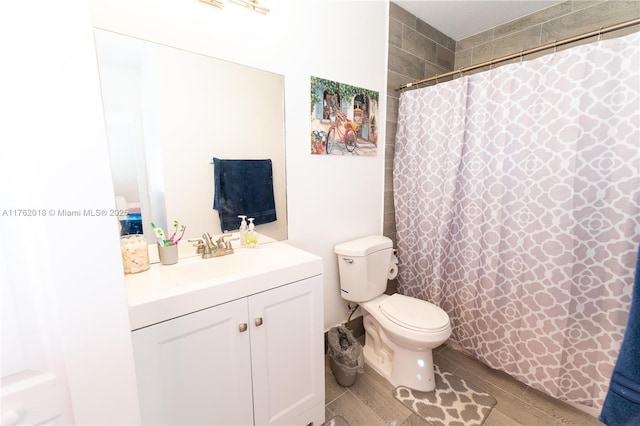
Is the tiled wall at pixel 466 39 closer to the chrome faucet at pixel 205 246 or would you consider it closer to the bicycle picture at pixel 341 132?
the bicycle picture at pixel 341 132

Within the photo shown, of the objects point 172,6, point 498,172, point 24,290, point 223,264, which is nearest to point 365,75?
point 498,172

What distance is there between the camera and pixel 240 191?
1.45 m

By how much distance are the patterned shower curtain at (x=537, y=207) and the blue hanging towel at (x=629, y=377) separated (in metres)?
0.52

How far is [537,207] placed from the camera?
4.75 feet

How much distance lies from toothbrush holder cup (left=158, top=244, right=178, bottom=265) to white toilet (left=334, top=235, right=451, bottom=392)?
0.96 m

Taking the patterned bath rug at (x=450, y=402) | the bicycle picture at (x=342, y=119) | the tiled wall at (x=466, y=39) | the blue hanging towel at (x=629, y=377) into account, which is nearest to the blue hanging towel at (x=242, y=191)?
the bicycle picture at (x=342, y=119)

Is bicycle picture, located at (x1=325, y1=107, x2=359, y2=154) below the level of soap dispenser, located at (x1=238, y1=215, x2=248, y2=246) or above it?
above

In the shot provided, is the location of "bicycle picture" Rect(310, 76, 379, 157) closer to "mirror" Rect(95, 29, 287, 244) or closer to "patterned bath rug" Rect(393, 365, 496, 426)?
"mirror" Rect(95, 29, 287, 244)

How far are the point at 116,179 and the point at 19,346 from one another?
823mm

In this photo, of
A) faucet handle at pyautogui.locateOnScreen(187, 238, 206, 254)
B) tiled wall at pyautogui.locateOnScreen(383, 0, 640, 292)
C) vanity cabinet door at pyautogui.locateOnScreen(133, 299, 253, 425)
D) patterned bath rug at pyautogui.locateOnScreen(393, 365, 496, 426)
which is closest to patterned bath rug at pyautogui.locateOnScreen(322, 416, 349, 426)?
patterned bath rug at pyautogui.locateOnScreen(393, 365, 496, 426)

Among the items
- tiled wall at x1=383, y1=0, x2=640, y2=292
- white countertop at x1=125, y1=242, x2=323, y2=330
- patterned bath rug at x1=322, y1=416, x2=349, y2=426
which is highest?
tiled wall at x1=383, y1=0, x2=640, y2=292

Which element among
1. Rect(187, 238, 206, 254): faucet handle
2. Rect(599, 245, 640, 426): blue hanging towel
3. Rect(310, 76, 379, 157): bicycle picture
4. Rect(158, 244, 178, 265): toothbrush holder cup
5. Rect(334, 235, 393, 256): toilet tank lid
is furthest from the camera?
Rect(334, 235, 393, 256): toilet tank lid

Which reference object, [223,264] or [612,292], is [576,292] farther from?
[223,264]

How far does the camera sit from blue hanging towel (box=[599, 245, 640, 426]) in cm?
84
